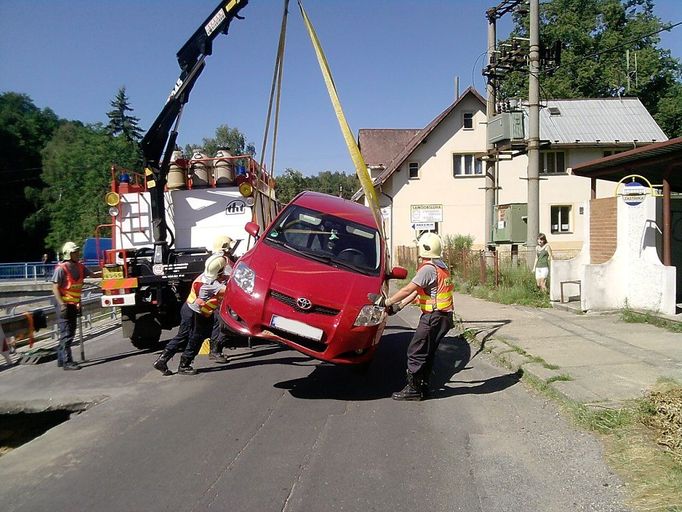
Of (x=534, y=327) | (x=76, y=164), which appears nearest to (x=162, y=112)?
(x=534, y=327)

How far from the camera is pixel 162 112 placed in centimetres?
1071

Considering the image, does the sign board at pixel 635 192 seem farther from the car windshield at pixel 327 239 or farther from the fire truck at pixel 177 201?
the fire truck at pixel 177 201

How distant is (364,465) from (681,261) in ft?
36.4

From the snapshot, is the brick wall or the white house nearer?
the brick wall

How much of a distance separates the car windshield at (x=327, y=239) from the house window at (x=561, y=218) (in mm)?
26917

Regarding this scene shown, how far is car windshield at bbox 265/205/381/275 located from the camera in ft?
24.2

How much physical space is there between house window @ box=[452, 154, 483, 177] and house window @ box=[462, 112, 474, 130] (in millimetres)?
1545

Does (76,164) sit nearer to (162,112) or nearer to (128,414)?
(162,112)

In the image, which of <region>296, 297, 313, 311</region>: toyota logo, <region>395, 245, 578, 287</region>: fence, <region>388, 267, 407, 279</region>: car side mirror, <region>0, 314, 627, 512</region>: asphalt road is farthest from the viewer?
<region>395, 245, 578, 287</region>: fence

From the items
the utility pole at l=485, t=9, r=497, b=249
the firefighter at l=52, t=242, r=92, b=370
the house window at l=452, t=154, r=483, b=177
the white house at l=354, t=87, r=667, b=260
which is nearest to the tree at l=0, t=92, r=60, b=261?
the white house at l=354, t=87, r=667, b=260

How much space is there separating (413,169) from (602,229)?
21.3m

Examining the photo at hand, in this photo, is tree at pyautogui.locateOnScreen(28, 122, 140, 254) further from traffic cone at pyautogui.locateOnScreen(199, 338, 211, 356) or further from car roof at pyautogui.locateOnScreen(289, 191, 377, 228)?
car roof at pyautogui.locateOnScreen(289, 191, 377, 228)

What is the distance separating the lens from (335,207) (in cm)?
862

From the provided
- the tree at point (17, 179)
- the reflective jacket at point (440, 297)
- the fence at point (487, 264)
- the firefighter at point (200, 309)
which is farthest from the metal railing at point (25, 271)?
the reflective jacket at point (440, 297)
